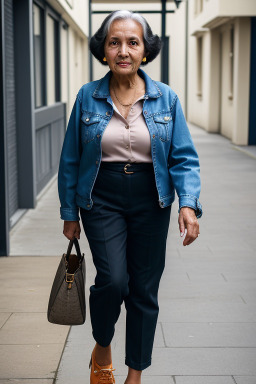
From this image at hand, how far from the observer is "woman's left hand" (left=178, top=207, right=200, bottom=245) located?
3014mm

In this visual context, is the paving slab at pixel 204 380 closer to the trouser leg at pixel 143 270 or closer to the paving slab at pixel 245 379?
the paving slab at pixel 245 379

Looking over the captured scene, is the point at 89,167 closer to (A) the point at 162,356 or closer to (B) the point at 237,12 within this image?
(A) the point at 162,356

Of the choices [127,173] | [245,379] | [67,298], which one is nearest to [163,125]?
[127,173]

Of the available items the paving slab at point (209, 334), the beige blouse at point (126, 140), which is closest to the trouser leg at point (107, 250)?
the beige blouse at point (126, 140)

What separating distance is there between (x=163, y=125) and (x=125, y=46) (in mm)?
385

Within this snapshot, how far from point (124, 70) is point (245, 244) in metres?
3.99

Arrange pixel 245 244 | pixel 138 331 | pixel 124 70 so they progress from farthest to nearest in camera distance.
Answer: pixel 245 244 → pixel 138 331 → pixel 124 70

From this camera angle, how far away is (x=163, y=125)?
3.07 meters

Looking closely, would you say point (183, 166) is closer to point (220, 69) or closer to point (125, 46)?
point (125, 46)

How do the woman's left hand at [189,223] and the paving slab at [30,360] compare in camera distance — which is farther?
the paving slab at [30,360]

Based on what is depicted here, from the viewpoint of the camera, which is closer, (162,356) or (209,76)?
(162,356)

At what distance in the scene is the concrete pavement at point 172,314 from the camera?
3.59 meters

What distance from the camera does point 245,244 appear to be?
6703 mm

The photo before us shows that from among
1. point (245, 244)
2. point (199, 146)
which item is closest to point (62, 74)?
point (199, 146)
